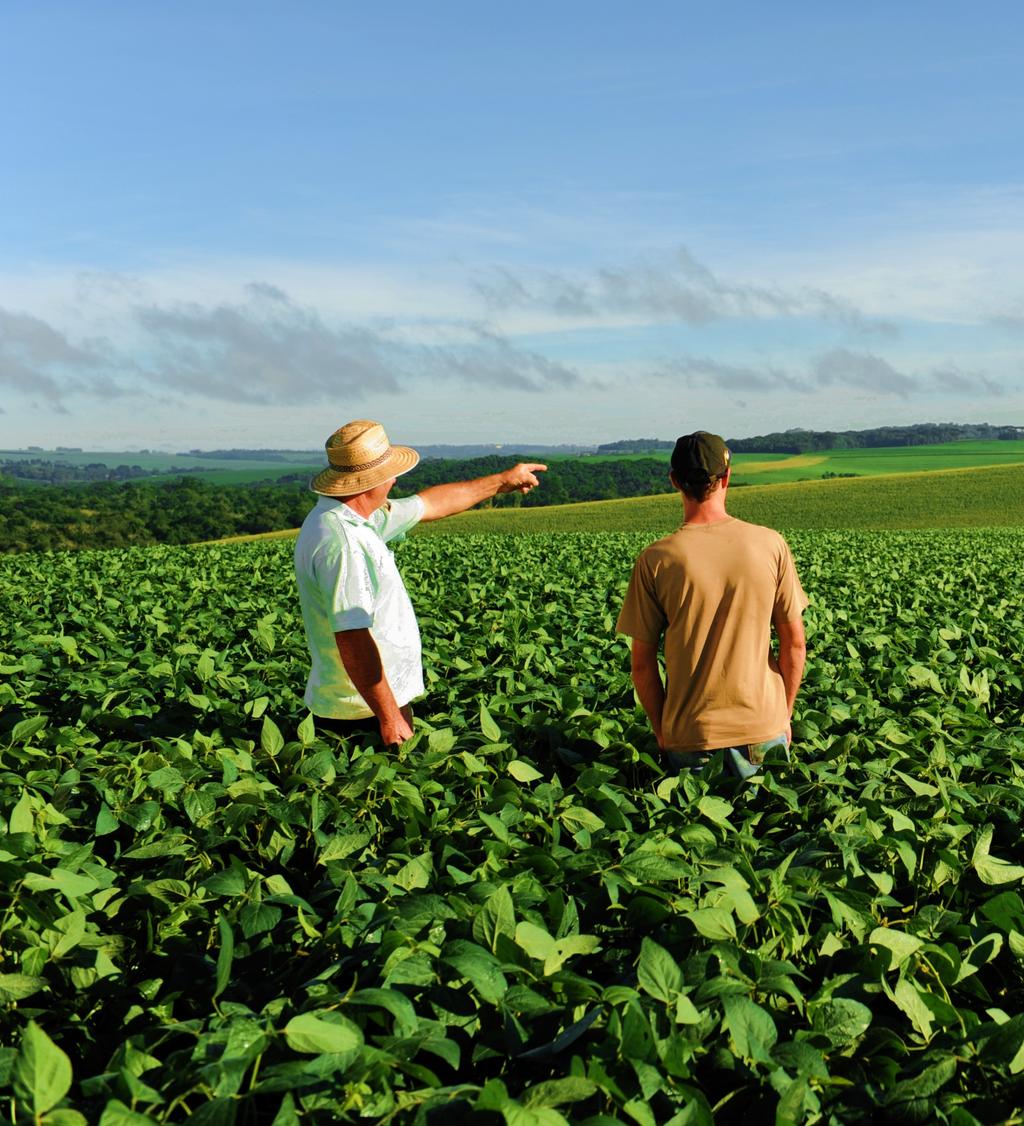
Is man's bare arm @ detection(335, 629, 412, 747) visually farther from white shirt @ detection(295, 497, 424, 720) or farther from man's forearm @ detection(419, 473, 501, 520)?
man's forearm @ detection(419, 473, 501, 520)

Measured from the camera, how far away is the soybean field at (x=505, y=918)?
5.98ft

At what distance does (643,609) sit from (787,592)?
637mm

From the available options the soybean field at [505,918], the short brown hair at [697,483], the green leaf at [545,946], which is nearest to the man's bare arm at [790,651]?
the soybean field at [505,918]

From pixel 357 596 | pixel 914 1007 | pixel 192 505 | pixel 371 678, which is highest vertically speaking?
pixel 192 505

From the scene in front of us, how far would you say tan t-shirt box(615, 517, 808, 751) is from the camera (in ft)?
12.1

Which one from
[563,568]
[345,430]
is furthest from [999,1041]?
[563,568]

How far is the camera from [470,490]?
5.12 m

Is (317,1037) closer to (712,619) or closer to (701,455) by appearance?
(712,619)

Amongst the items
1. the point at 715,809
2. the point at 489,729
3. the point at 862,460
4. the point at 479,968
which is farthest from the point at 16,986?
the point at 862,460

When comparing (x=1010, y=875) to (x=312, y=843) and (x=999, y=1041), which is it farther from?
(x=312, y=843)

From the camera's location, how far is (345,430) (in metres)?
4.14

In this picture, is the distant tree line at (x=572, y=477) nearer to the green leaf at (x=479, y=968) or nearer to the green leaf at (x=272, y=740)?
the green leaf at (x=272, y=740)

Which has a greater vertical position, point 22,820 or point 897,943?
point 22,820

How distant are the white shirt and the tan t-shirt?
110cm
